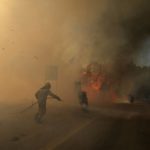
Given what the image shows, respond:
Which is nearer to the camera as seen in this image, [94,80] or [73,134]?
[73,134]

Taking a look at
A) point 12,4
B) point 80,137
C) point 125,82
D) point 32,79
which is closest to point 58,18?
point 12,4

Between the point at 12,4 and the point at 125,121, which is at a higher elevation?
the point at 12,4

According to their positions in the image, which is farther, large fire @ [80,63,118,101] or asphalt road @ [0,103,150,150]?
large fire @ [80,63,118,101]

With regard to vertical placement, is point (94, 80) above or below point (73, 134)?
below

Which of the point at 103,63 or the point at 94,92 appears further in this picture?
the point at 103,63

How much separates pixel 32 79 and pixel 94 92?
7.21 metres

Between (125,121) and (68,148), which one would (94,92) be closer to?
(125,121)

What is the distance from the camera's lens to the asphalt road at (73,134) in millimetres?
9586

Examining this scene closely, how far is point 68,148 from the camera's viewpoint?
9.12 metres

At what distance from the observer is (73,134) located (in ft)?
38.0

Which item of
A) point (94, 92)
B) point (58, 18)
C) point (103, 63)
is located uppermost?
point (58, 18)

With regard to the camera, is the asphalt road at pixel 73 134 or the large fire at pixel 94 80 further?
the large fire at pixel 94 80

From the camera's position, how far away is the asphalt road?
31.4ft

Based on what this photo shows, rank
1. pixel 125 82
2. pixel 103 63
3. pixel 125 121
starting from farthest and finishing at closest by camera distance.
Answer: pixel 125 82, pixel 103 63, pixel 125 121
